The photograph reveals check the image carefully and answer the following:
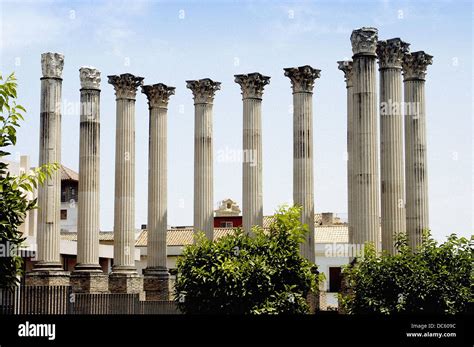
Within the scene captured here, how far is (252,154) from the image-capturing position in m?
59.5

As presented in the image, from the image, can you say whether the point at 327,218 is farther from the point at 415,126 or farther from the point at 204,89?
the point at 415,126

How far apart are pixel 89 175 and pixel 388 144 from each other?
64.8 feet

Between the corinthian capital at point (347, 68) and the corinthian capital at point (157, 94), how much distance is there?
1193 cm

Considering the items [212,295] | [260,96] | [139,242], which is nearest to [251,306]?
[212,295]

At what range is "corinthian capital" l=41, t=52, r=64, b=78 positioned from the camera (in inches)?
2277

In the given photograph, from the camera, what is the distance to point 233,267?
41375 millimetres

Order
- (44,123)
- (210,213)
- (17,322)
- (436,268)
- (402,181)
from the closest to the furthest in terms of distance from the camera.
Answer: (17,322) < (436,268) < (402,181) < (44,123) < (210,213)

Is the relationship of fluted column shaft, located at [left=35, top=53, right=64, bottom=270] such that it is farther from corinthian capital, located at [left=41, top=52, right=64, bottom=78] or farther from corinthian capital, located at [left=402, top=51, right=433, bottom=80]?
corinthian capital, located at [left=402, top=51, right=433, bottom=80]

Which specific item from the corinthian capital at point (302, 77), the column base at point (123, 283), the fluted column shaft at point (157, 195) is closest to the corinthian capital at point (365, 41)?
the corinthian capital at point (302, 77)

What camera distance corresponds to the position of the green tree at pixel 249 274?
41.2 meters

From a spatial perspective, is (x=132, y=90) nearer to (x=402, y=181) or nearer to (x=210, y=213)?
(x=210, y=213)

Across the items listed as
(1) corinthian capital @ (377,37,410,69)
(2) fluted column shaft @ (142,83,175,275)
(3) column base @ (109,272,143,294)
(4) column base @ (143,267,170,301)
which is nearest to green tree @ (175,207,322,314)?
(1) corinthian capital @ (377,37,410,69)

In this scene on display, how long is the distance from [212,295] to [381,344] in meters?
15.6

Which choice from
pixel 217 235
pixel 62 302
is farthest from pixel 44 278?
pixel 217 235
